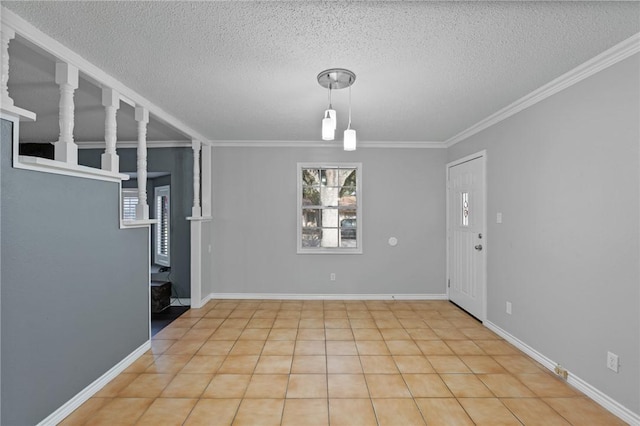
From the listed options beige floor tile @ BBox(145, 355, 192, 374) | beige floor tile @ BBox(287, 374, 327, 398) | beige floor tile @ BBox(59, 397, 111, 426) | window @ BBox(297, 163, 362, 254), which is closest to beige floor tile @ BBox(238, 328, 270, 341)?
beige floor tile @ BBox(145, 355, 192, 374)

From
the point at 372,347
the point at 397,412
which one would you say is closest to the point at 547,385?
the point at 397,412

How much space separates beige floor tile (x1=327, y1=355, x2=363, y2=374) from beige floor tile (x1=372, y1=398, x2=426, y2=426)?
439mm

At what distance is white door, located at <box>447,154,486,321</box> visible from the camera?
3871 mm

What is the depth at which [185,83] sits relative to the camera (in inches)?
105

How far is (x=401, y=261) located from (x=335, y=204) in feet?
4.30

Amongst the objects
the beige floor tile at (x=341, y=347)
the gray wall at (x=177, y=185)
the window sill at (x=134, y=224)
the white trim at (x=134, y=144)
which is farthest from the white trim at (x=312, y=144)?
the beige floor tile at (x=341, y=347)

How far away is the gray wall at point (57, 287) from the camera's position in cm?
174

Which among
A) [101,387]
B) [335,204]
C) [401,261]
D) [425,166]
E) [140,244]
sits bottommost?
[101,387]

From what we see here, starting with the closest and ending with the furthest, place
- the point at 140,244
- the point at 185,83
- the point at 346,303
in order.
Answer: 1. the point at 185,83
2. the point at 140,244
3. the point at 346,303

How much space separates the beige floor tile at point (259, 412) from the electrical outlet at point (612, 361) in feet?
7.20

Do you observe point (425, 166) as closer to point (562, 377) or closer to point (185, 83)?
point (562, 377)

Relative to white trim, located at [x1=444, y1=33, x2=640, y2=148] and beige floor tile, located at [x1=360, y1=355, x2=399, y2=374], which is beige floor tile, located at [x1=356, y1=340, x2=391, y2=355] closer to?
beige floor tile, located at [x1=360, y1=355, x2=399, y2=374]

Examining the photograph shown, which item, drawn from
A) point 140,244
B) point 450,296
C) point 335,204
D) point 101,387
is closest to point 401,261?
point 450,296

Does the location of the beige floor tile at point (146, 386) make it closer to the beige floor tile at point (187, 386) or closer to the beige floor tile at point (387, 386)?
the beige floor tile at point (187, 386)
